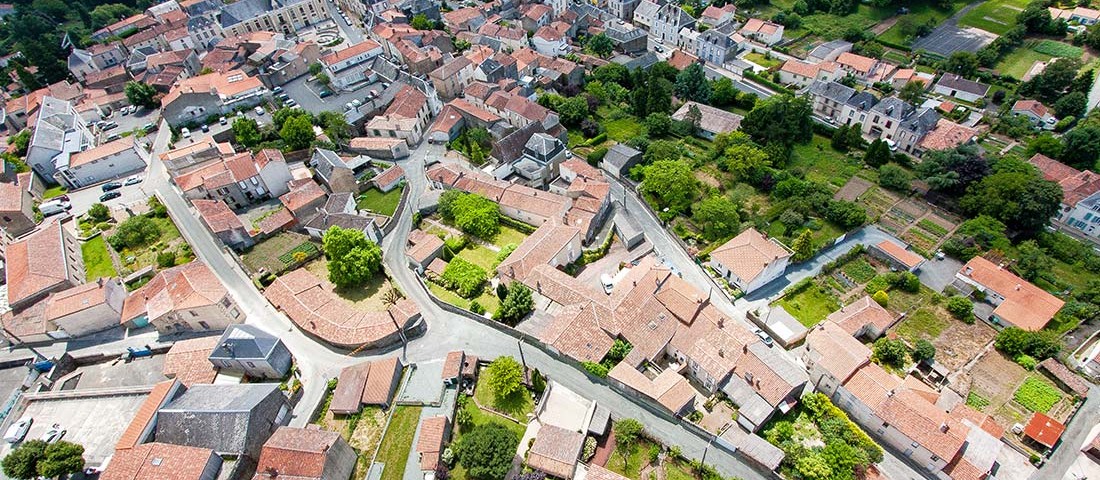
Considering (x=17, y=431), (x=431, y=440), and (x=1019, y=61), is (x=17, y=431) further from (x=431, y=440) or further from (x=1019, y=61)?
(x=1019, y=61)

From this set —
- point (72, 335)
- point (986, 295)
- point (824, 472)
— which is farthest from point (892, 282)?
point (72, 335)

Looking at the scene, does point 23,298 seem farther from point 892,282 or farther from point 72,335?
point 892,282

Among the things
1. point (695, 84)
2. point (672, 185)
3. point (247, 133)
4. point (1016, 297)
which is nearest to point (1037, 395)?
point (1016, 297)

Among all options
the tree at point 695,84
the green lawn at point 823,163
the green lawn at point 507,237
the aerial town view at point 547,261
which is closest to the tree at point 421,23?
the aerial town view at point 547,261

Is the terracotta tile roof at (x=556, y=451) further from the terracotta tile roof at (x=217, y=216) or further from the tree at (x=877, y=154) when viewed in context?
the tree at (x=877, y=154)

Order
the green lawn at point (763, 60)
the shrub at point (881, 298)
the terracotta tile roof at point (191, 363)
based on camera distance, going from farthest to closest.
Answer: the green lawn at point (763, 60)
the shrub at point (881, 298)
the terracotta tile roof at point (191, 363)

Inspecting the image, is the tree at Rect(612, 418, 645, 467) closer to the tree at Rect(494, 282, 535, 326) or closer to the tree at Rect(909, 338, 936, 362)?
the tree at Rect(494, 282, 535, 326)

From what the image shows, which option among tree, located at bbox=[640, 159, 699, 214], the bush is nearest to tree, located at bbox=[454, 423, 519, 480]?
the bush
